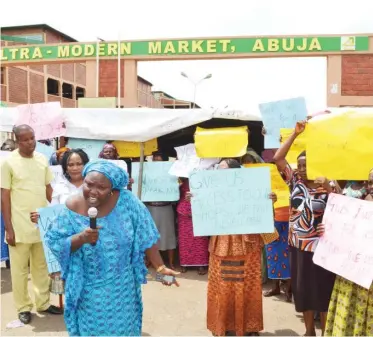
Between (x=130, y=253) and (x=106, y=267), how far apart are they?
17 cm

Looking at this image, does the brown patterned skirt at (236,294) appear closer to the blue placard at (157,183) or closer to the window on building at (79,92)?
the blue placard at (157,183)

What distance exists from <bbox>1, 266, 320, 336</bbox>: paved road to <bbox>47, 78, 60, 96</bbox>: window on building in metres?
32.4

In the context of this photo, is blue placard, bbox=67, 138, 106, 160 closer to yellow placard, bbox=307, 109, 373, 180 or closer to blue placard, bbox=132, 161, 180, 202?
blue placard, bbox=132, 161, 180, 202

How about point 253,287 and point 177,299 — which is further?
point 177,299

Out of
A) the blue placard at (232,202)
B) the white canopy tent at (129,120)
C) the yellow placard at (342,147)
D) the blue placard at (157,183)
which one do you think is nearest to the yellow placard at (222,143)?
the white canopy tent at (129,120)

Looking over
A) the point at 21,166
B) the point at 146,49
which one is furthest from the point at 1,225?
the point at 146,49

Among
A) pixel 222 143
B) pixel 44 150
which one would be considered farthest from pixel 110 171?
pixel 44 150

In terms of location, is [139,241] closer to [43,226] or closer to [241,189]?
[241,189]

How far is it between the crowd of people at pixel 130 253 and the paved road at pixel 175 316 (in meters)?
0.20

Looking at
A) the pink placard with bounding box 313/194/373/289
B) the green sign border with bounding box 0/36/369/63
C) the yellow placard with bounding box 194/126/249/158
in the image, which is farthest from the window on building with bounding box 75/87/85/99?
the pink placard with bounding box 313/194/373/289

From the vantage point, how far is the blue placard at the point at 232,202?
11.9ft

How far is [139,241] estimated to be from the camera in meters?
2.53

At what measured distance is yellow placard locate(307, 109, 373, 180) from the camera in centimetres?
300

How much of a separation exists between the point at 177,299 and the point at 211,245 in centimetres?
142
